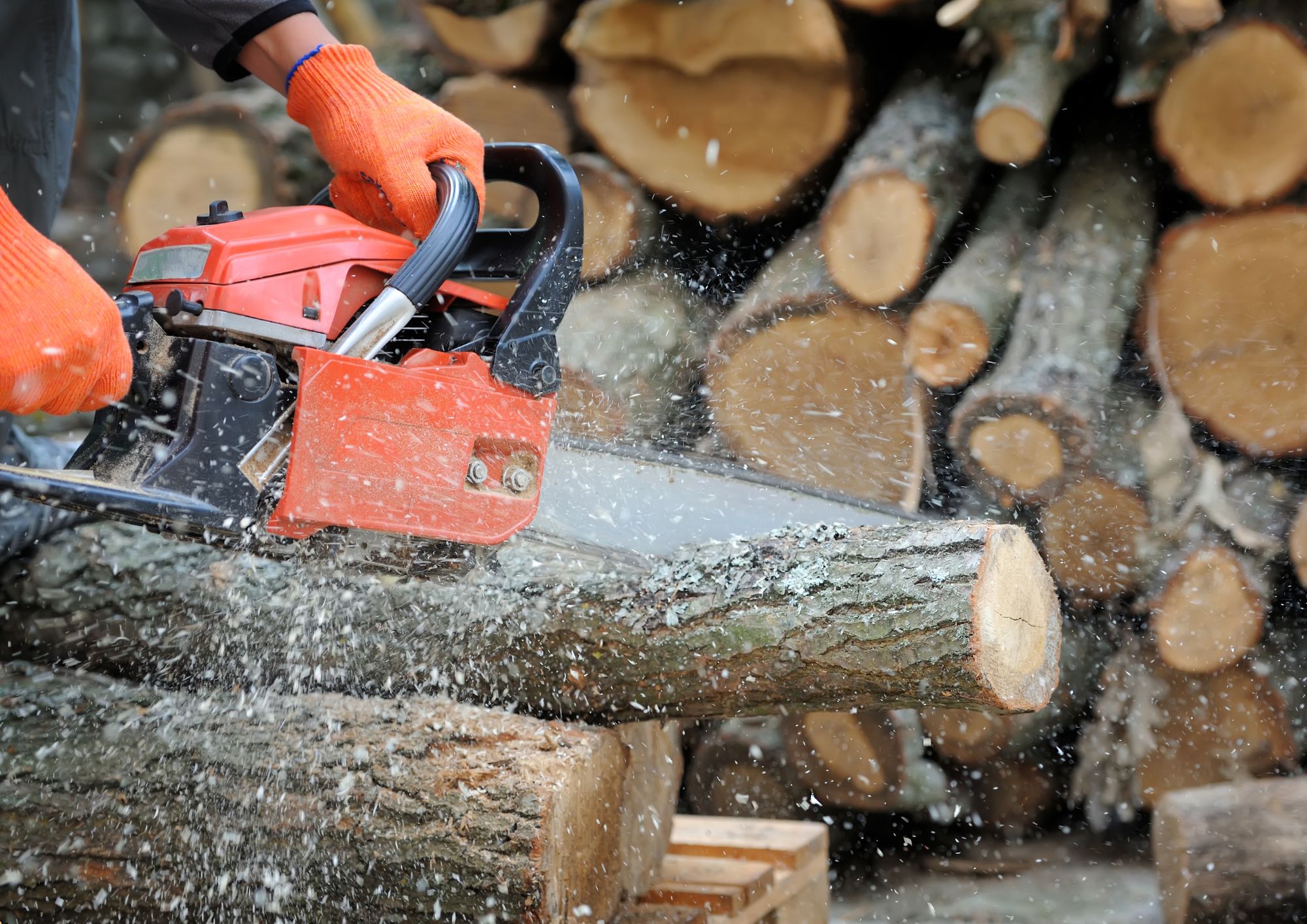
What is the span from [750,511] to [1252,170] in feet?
5.14

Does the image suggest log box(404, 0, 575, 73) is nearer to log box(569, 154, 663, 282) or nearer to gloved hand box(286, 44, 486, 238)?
log box(569, 154, 663, 282)

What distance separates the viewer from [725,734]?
3.47 meters

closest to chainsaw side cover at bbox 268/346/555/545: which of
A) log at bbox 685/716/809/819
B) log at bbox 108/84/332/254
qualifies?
log at bbox 685/716/809/819

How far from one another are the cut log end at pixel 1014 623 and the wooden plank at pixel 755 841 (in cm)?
97

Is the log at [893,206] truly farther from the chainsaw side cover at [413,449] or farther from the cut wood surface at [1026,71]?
the chainsaw side cover at [413,449]

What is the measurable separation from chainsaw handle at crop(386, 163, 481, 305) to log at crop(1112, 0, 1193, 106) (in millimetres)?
1831

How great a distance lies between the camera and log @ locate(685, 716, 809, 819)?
3424mm

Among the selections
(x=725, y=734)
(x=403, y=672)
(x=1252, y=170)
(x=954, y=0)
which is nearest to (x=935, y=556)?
(x=403, y=672)

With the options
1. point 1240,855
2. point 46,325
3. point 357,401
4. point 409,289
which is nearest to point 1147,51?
point 1240,855

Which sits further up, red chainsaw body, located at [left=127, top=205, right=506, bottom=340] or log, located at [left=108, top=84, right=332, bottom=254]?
red chainsaw body, located at [left=127, top=205, right=506, bottom=340]

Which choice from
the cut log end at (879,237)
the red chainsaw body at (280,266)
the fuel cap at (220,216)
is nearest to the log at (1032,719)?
the cut log end at (879,237)

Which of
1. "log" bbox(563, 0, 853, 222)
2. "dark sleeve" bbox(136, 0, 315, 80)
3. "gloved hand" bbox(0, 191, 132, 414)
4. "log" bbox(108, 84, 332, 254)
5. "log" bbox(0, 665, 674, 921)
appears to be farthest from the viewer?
"log" bbox(108, 84, 332, 254)

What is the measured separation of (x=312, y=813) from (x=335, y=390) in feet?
2.22

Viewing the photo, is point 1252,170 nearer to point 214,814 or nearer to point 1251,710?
point 1251,710
